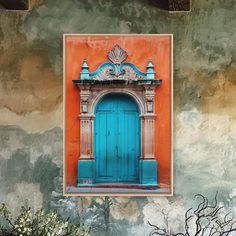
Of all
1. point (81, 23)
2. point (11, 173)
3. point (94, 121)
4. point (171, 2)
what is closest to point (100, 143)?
point (94, 121)

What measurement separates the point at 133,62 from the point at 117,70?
0.21 meters

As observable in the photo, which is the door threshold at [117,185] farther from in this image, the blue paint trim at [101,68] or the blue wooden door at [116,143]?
the blue paint trim at [101,68]

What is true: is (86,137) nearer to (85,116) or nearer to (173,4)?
(85,116)

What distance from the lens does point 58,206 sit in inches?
191

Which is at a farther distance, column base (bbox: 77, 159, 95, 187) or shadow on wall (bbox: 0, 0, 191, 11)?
column base (bbox: 77, 159, 95, 187)

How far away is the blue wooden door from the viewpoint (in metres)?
4.88

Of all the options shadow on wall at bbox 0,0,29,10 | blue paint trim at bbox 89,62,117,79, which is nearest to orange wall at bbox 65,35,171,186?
blue paint trim at bbox 89,62,117,79

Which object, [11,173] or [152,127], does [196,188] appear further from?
[11,173]

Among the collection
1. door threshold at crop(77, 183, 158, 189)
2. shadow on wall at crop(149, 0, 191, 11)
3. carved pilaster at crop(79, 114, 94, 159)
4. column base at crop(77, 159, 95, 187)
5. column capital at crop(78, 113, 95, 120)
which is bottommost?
door threshold at crop(77, 183, 158, 189)

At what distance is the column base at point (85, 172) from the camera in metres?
4.82

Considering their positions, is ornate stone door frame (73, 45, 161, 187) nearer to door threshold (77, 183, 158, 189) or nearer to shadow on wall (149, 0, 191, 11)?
door threshold (77, 183, 158, 189)

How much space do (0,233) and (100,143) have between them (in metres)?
1.48

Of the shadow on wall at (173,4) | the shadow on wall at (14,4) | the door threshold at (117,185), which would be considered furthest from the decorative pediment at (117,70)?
the door threshold at (117,185)

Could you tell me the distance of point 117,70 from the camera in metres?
4.83
